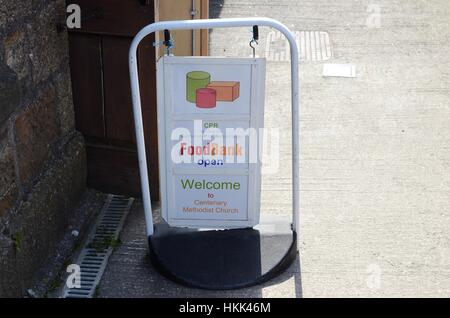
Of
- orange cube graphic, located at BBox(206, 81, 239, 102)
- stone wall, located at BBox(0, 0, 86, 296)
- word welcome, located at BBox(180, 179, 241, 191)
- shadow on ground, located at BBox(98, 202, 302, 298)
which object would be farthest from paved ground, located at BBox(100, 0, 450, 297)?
orange cube graphic, located at BBox(206, 81, 239, 102)

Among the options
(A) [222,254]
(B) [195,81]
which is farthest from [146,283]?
(B) [195,81]

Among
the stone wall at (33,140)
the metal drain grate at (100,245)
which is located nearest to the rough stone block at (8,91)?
the stone wall at (33,140)

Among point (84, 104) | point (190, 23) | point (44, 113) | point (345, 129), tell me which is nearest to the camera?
point (190, 23)

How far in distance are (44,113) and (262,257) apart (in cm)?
158

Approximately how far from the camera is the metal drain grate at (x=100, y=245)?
418 cm

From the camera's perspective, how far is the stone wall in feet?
12.7

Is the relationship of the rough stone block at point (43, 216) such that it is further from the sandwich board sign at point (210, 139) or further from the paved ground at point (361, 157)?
the sandwich board sign at point (210, 139)

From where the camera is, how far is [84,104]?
4.89 m

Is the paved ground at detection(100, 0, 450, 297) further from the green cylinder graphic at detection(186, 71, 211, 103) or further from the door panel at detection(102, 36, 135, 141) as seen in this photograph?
the green cylinder graphic at detection(186, 71, 211, 103)

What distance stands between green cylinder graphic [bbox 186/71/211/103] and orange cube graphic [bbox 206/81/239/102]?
35 mm

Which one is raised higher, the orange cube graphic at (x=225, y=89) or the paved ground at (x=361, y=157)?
the orange cube graphic at (x=225, y=89)
